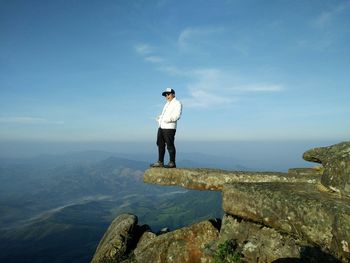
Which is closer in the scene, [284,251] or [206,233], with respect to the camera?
[284,251]

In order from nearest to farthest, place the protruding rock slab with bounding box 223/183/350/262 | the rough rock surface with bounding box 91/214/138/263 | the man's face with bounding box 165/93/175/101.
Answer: the protruding rock slab with bounding box 223/183/350/262
the man's face with bounding box 165/93/175/101
the rough rock surface with bounding box 91/214/138/263

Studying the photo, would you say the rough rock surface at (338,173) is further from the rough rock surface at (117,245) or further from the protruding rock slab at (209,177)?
the rough rock surface at (117,245)

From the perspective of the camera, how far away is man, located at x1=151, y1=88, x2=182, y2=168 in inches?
676

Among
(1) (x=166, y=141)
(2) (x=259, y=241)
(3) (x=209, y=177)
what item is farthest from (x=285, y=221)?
(1) (x=166, y=141)

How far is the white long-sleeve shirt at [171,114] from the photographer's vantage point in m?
17.1

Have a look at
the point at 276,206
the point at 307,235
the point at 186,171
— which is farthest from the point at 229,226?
the point at 186,171

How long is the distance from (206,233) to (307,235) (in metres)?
6.40

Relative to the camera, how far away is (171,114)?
17.2 metres

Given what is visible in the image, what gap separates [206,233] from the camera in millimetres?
14438

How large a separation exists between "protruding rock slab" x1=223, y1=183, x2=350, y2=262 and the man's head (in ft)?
24.7

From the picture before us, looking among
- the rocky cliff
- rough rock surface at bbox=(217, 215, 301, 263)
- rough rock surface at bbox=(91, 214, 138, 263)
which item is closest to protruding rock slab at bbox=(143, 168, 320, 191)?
the rocky cliff

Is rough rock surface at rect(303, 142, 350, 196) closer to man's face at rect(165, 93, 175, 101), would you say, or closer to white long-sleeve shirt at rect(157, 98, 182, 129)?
white long-sleeve shirt at rect(157, 98, 182, 129)

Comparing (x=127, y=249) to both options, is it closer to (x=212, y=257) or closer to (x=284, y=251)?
(x=212, y=257)

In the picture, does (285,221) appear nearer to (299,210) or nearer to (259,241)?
(299,210)
